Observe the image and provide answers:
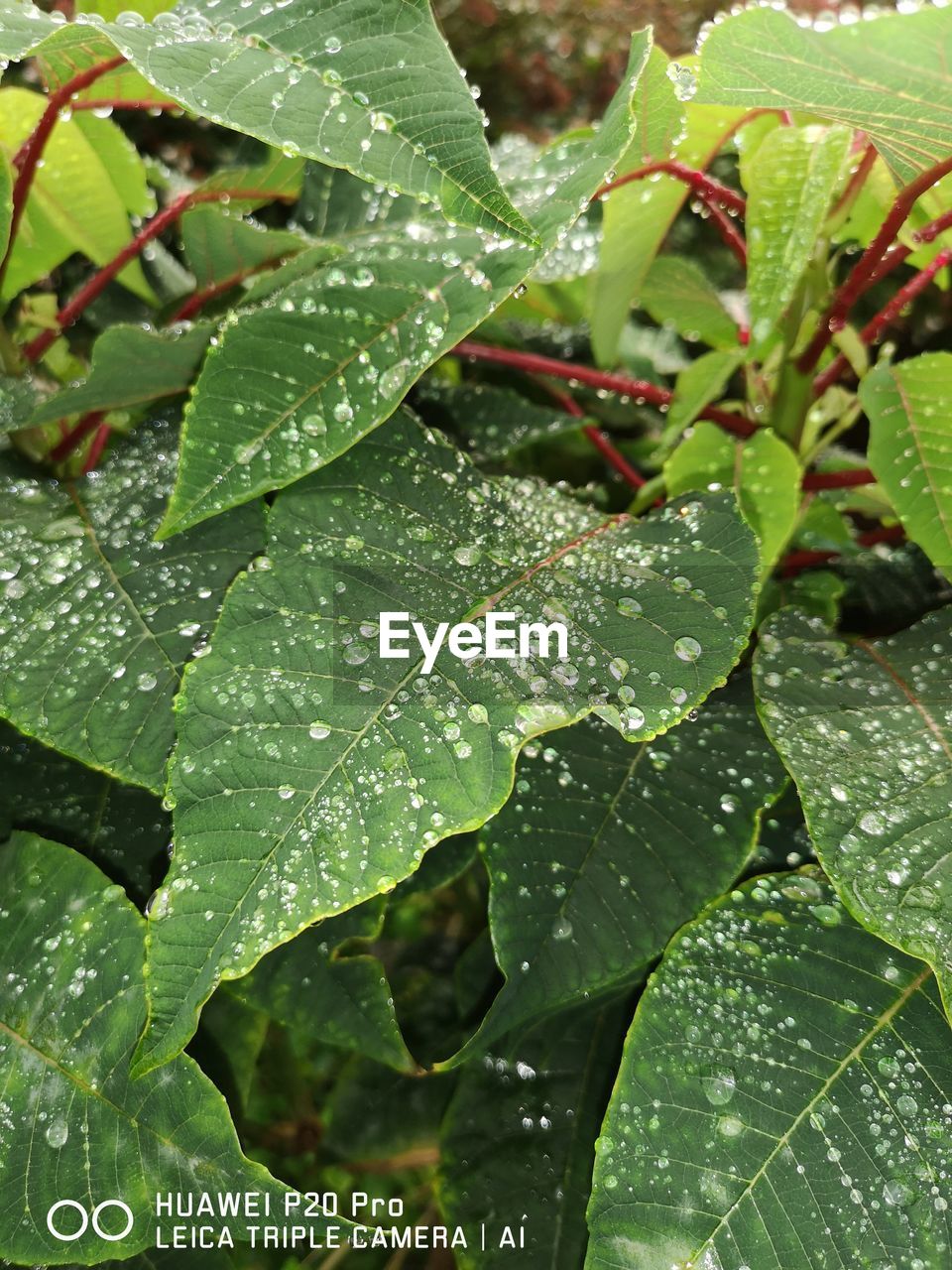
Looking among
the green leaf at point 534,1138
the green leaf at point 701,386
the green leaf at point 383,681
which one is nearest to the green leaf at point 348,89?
the green leaf at point 383,681

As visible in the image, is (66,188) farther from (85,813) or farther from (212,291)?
(85,813)

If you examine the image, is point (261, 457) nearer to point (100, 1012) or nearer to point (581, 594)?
point (581, 594)

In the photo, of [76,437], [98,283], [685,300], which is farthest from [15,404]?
[685,300]

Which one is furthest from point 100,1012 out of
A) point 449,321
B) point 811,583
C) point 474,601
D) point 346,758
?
point 811,583

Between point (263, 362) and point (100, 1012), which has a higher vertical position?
point (263, 362)

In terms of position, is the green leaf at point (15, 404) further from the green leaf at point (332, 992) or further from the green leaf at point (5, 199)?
the green leaf at point (332, 992)

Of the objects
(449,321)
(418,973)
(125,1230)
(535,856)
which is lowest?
(418,973)

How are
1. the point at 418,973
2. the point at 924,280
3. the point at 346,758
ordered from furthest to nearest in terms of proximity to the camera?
the point at 418,973 → the point at 924,280 → the point at 346,758
